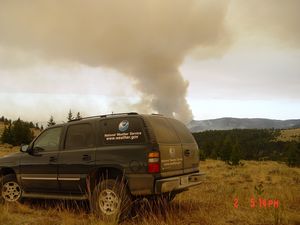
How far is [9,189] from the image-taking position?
8000mm

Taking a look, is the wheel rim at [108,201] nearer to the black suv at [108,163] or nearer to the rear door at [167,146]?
the black suv at [108,163]

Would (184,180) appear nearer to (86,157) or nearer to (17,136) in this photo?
(86,157)

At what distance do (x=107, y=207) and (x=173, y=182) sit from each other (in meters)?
1.31

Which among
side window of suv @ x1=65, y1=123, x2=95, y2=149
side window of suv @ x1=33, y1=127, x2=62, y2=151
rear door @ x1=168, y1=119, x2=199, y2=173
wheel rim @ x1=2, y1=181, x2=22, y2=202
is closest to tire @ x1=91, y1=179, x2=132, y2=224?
side window of suv @ x1=65, y1=123, x2=95, y2=149

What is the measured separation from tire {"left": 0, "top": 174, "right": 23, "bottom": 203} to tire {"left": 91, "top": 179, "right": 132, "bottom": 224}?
2660 millimetres

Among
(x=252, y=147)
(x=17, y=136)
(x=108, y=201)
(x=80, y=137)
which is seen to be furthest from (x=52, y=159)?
(x=252, y=147)

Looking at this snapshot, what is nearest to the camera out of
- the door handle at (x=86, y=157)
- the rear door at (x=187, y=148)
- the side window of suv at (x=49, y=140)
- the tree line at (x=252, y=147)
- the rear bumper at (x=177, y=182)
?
the rear bumper at (x=177, y=182)

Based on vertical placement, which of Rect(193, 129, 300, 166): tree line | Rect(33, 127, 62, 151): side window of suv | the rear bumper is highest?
Rect(33, 127, 62, 151): side window of suv

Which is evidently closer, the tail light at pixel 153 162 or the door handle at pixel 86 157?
the tail light at pixel 153 162

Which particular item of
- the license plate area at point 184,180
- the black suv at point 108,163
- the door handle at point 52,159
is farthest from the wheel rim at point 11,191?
the license plate area at point 184,180

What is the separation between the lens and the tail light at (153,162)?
5824 mm

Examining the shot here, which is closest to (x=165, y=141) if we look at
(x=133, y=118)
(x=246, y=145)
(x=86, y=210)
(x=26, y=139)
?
(x=133, y=118)

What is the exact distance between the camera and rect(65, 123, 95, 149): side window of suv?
6.88m

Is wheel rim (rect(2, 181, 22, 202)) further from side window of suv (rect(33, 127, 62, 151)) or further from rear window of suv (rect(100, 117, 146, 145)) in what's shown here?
rear window of suv (rect(100, 117, 146, 145))
